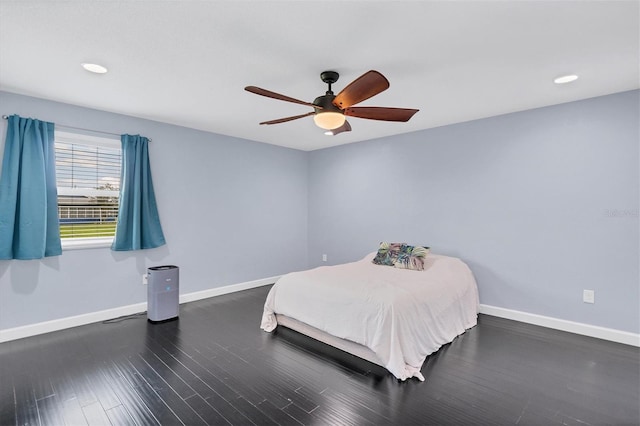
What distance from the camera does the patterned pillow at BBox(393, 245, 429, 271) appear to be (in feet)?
12.2

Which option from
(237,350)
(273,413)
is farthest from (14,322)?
(273,413)

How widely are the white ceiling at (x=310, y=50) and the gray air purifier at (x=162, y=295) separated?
1.91m

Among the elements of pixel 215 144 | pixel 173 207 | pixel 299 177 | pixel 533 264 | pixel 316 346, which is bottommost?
pixel 316 346

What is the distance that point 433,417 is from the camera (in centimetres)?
195

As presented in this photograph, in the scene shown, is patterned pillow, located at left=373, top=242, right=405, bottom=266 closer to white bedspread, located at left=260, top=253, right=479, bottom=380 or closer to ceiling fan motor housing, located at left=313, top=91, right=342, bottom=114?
white bedspread, located at left=260, top=253, right=479, bottom=380

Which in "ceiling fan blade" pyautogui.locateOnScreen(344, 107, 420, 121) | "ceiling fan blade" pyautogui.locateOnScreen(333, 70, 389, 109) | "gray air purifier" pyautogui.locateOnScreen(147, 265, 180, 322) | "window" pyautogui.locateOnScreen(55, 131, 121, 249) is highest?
"ceiling fan blade" pyautogui.locateOnScreen(333, 70, 389, 109)

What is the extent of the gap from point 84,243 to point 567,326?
5.38 metres

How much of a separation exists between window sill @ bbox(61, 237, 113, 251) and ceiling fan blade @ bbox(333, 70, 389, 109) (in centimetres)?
317

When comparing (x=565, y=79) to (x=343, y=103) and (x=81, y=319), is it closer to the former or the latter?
(x=343, y=103)

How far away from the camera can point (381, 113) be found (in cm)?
255

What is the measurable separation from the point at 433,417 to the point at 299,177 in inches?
179

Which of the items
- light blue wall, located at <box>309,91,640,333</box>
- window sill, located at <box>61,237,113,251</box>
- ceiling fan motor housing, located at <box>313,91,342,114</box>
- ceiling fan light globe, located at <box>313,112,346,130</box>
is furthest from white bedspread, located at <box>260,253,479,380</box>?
window sill, located at <box>61,237,113,251</box>

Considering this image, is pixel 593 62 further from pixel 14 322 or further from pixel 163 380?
pixel 14 322

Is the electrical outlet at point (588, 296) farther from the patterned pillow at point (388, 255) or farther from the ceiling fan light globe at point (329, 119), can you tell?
the ceiling fan light globe at point (329, 119)
